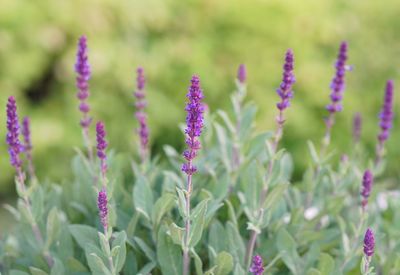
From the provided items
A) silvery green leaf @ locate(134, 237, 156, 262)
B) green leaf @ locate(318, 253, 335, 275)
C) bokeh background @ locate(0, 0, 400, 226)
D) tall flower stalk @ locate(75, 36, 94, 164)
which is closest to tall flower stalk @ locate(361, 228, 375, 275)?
green leaf @ locate(318, 253, 335, 275)

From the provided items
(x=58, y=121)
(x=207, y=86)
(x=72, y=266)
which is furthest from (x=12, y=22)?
(x=72, y=266)

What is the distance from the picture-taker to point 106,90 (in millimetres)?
6555

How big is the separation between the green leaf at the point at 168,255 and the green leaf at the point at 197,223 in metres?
0.12

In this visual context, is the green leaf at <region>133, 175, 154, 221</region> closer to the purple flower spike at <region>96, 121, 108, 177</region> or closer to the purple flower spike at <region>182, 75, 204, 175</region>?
the purple flower spike at <region>96, 121, 108, 177</region>

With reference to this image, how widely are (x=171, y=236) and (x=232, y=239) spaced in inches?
10.1

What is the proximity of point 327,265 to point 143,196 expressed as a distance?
692 mm

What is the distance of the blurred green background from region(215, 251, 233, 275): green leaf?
421cm

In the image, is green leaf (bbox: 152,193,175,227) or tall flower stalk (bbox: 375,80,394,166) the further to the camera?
tall flower stalk (bbox: 375,80,394,166)

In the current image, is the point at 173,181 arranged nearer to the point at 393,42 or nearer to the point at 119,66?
the point at 119,66

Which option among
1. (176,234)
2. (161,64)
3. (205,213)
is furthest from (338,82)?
(161,64)

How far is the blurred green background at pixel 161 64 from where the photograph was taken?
20.8 feet

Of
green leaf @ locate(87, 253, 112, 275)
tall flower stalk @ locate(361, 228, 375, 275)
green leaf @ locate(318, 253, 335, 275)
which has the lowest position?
green leaf @ locate(318, 253, 335, 275)

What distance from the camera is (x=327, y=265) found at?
2135mm

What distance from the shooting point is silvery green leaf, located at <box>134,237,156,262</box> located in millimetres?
2201
